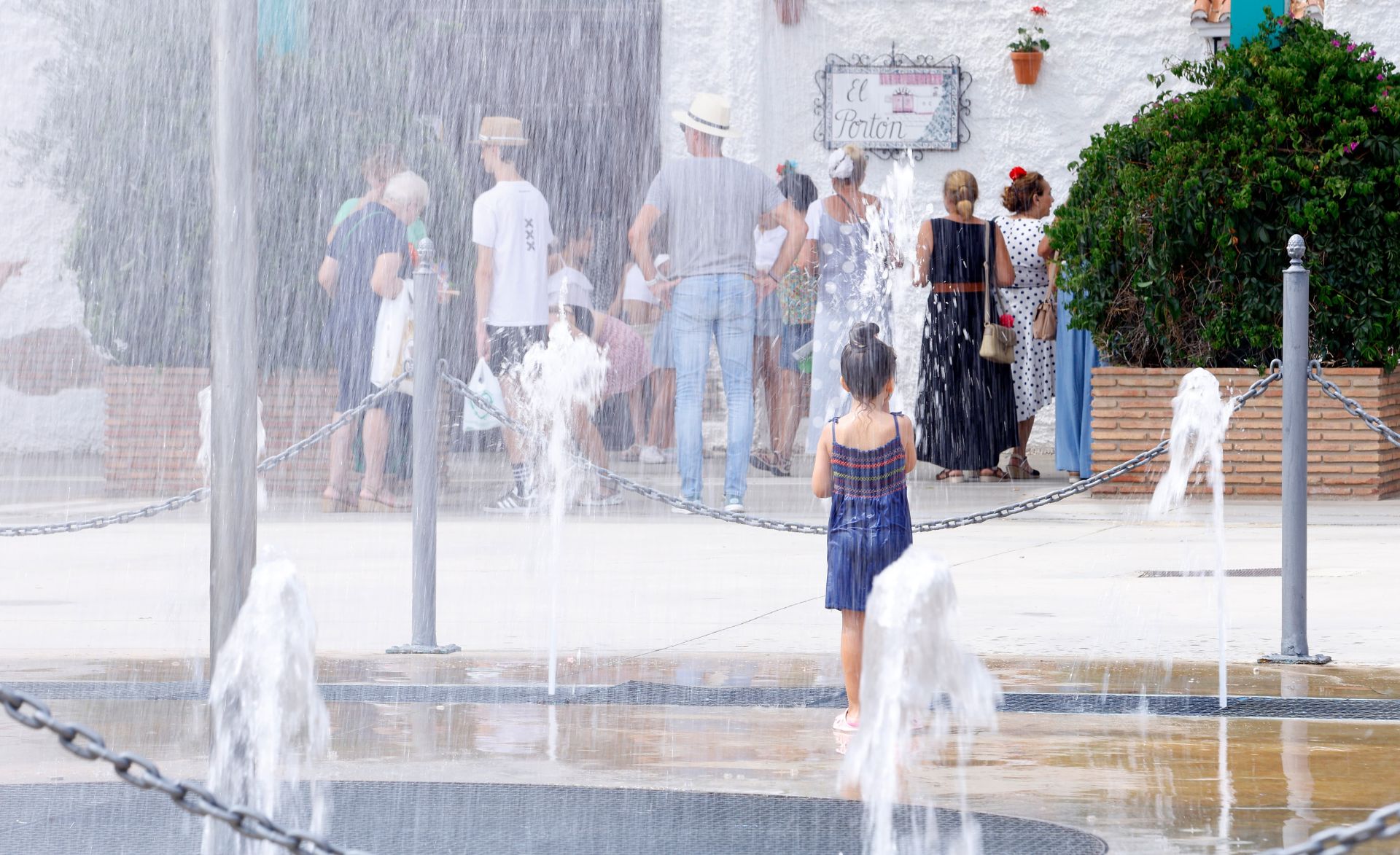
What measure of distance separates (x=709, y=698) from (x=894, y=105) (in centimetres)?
1108

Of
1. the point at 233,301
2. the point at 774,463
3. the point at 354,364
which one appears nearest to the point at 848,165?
the point at 774,463

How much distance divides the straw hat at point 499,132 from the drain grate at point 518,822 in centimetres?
684

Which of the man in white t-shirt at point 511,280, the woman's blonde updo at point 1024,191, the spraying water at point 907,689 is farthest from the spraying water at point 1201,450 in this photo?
the man in white t-shirt at point 511,280

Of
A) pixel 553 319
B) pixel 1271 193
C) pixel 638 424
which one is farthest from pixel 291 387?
pixel 1271 193

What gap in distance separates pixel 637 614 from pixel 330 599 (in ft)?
3.95

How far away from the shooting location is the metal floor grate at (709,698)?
19.1 feet

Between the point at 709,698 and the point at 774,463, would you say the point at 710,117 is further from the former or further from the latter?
the point at 709,698

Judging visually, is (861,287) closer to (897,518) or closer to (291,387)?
(291,387)

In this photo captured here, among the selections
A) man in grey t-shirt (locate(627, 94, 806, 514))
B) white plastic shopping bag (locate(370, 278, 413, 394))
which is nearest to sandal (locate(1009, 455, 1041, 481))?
man in grey t-shirt (locate(627, 94, 806, 514))

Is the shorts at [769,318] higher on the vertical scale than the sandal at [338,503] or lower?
higher

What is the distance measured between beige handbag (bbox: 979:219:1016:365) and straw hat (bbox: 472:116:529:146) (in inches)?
110

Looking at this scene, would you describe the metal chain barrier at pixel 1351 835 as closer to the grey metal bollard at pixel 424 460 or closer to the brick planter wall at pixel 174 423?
the grey metal bollard at pixel 424 460

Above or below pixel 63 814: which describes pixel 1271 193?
above

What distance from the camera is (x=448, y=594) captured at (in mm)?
8312
